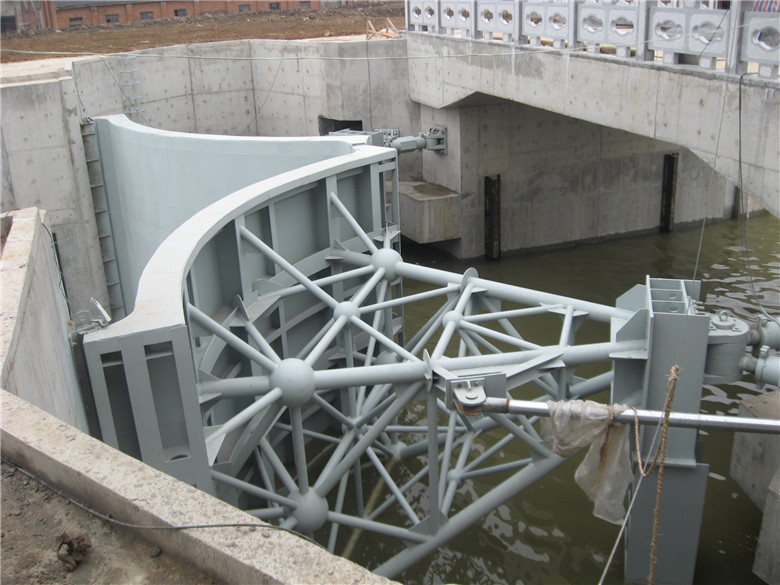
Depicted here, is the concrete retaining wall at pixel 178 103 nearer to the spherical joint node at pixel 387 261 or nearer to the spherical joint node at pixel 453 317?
the spherical joint node at pixel 387 261

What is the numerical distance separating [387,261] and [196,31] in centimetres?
2481

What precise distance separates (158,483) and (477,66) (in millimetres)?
15894

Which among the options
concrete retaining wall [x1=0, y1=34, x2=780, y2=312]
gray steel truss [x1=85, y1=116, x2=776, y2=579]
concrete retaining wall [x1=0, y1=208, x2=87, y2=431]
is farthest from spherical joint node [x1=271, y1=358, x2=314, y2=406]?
concrete retaining wall [x1=0, y1=34, x2=780, y2=312]

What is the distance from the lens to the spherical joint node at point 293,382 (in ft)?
24.6

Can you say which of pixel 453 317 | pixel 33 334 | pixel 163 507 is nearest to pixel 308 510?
pixel 453 317

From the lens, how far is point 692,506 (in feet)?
27.6

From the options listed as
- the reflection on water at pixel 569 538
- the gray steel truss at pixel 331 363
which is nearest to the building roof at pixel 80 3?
the gray steel truss at pixel 331 363

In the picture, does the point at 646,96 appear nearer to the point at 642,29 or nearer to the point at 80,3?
the point at 642,29

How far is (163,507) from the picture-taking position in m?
3.64

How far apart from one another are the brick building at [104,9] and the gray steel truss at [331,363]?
123 feet

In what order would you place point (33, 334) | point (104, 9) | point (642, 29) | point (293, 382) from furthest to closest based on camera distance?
point (104, 9)
point (642, 29)
point (293, 382)
point (33, 334)

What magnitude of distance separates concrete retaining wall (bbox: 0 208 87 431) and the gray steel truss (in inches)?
13.2

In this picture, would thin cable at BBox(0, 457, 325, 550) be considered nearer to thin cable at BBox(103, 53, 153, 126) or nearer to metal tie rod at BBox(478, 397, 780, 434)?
metal tie rod at BBox(478, 397, 780, 434)

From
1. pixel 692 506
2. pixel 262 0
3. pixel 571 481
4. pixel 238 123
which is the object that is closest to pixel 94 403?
pixel 692 506
